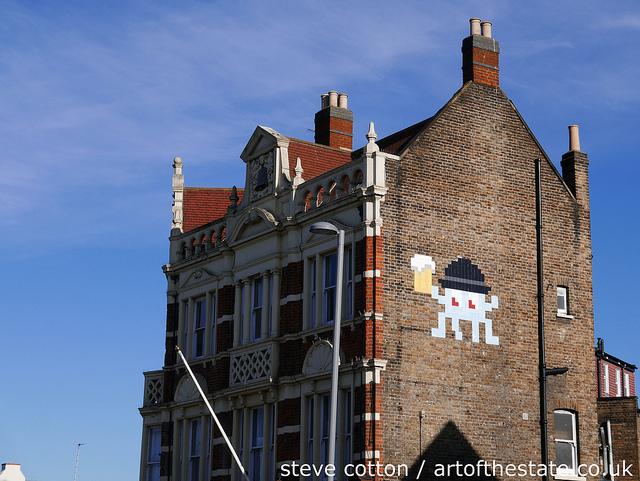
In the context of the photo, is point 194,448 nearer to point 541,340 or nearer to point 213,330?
point 213,330

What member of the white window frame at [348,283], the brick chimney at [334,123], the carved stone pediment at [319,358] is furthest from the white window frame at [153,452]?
the brick chimney at [334,123]

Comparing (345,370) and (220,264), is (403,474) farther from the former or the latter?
(220,264)

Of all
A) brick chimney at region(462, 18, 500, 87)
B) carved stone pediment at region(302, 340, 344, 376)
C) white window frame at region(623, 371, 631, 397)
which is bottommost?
carved stone pediment at region(302, 340, 344, 376)

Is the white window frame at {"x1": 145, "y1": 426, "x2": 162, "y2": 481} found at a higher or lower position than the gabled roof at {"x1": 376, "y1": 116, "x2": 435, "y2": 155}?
lower

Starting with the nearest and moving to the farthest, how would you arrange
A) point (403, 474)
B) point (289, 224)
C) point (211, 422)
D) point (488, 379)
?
point (403, 474), point (488, 379), point (289, 224), point (211, 422)

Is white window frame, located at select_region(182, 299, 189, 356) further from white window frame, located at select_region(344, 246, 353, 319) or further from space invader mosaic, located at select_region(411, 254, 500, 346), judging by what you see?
space invader mosaic, located at select_region(411, 254, 500, 346)

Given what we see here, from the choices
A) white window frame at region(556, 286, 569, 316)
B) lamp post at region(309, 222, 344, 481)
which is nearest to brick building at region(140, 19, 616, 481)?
white window frame at region(556, 286, 569, 316)

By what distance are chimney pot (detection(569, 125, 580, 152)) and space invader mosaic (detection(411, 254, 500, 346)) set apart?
5.91 meters

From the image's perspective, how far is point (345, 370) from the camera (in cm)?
2897

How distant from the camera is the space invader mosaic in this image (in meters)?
29.7

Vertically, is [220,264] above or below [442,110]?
below

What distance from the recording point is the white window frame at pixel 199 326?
36125 mm

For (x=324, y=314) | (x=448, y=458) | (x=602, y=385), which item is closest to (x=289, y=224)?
(x=324, y=314)

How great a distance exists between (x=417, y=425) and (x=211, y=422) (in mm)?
8041
